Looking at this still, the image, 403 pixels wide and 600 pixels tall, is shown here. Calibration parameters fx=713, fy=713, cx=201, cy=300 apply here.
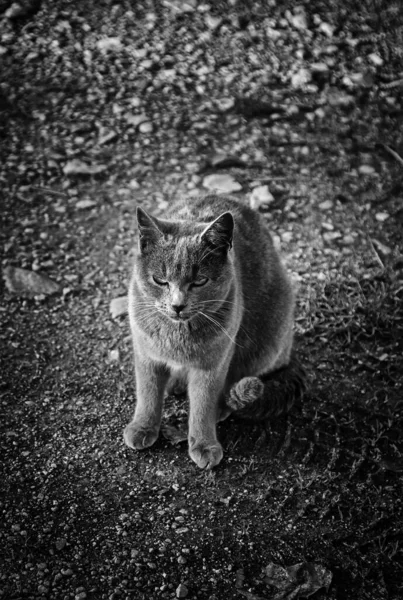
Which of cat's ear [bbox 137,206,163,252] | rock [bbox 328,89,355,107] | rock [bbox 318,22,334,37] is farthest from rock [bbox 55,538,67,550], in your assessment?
rock [bbox 318,22,334,37]

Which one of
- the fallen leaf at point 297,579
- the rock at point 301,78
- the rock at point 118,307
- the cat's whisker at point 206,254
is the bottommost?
the rock at point 118,307

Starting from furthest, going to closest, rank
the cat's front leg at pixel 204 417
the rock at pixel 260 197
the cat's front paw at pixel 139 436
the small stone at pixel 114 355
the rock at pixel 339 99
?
1. the rock at pixel 339 99
2. the rock at pixel 260 197
3. the small stone at pixel 114 355
4. the cat's front paw at pixel 139 436
5. the cat's front leg at pixel 204 417

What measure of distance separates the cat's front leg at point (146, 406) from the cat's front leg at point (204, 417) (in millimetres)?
154

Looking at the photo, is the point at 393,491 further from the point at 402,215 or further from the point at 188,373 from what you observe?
the point at 402,215

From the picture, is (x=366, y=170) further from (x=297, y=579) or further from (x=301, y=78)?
(x=297, y=579)

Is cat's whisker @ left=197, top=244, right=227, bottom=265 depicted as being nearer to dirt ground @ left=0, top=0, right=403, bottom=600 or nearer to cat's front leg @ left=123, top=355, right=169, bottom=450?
cat's front leg @ left=123, top=355, right=169, bottom=450

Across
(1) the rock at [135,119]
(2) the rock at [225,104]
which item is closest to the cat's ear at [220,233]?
(1) the rock at [135,119]

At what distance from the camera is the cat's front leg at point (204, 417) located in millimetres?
3148

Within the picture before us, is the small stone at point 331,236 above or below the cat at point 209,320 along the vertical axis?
below

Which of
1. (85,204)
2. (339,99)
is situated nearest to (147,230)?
(85,204)

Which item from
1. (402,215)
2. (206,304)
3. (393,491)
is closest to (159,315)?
(206,304)

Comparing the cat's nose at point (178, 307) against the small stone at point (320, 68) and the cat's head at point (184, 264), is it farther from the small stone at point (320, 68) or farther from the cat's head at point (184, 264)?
the small stone at point (320, 68)

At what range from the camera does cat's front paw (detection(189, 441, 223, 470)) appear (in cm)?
321

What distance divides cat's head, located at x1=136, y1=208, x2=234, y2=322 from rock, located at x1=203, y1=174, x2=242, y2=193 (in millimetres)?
1862
